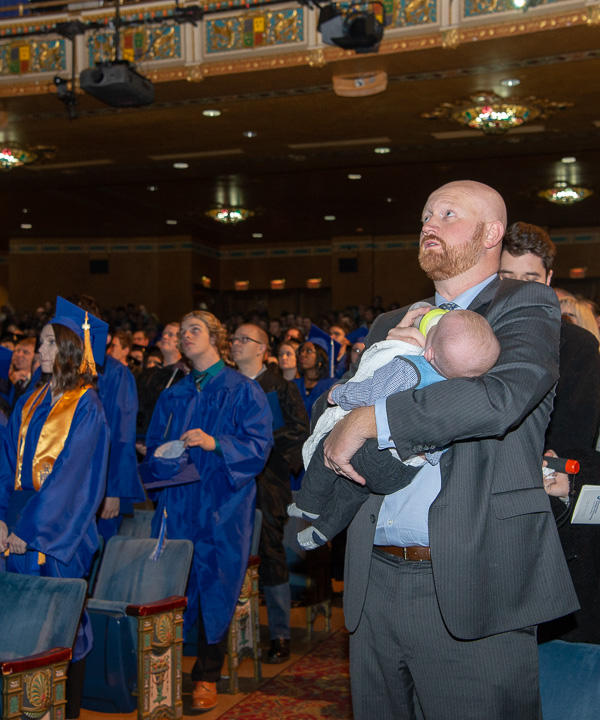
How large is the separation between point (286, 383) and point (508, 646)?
3493 millimetres

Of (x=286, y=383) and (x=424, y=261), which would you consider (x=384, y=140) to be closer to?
(x=286, y=383)

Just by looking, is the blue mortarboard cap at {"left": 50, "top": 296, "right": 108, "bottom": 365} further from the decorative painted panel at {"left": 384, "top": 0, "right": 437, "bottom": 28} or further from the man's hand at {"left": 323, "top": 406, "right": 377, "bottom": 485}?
the decorative painted panel at {"left": 384, "top": 0, "right": 437, "bottom": 28}

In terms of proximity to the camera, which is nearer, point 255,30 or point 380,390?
point 380,390

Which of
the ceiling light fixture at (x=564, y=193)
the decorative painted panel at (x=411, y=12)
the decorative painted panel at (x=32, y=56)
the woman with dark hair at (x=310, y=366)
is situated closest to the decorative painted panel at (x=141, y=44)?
the decorative painted panel at (x=32, y=56)

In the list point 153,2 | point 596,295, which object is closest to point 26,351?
point 153,2

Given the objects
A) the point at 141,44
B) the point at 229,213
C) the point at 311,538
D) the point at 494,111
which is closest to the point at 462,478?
the point at 311,538

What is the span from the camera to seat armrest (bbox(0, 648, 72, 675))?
2559 mm

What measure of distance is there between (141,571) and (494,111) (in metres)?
8.21

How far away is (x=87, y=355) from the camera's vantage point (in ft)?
12.1

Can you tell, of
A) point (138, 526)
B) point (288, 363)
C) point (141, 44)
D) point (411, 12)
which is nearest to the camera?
point (138, 526)

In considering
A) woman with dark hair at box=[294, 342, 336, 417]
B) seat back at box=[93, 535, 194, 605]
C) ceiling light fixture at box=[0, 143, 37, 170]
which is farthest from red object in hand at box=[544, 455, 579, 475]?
ceiling light fixture at box=[0, 143, 37, 170]

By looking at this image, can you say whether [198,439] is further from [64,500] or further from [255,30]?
[255,30]

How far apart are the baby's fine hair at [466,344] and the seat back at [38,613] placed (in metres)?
1.72

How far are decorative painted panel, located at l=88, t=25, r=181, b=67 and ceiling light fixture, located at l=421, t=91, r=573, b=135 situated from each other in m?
3.30
